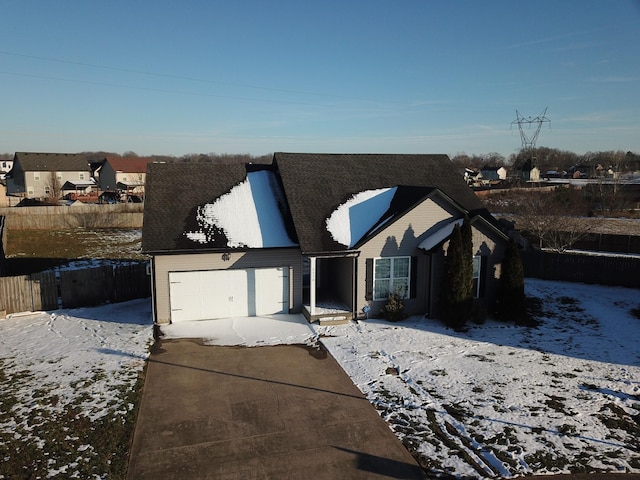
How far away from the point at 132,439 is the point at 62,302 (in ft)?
33.3

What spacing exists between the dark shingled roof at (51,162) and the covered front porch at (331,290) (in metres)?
65.6

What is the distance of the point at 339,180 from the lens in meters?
18.8

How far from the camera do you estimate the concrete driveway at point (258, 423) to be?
7.98 m

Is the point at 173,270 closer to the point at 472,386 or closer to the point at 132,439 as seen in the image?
the point at 132,439

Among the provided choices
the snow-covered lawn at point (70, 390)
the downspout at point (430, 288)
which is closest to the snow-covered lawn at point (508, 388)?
the downspout at point (430, 288)

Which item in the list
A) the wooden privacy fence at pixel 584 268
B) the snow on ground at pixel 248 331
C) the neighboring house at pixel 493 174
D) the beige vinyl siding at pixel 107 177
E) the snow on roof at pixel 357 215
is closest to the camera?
the snow on ground at pixel 248 331

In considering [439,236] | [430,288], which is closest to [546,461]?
[430,288]

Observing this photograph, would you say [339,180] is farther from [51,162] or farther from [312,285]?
[51,162]

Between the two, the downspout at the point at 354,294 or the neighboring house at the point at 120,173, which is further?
the neighboring house at the point at 120,173

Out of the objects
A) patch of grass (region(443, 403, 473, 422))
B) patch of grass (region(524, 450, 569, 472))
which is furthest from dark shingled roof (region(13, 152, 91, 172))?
patch of grass (region(524, 450, 569, 472))

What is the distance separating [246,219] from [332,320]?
16.2 ft

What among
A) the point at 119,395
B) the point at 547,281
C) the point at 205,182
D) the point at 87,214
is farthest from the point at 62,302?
the point at 87,214

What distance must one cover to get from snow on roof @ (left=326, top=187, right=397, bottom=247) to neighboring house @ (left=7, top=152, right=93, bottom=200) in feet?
201

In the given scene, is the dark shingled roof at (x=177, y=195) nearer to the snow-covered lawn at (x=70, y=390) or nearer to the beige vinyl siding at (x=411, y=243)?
the snow-covered lawn at (x=70, y=390)
